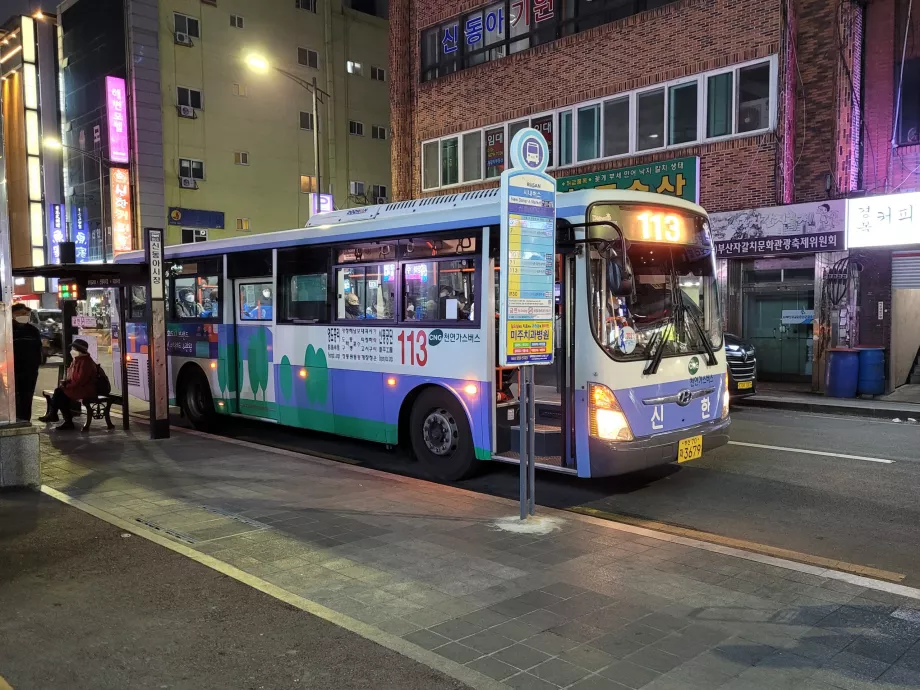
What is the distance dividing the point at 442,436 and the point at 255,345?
3930mm

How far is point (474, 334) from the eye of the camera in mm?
8008

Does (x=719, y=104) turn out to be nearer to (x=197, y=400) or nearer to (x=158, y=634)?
(x=197, y=400)

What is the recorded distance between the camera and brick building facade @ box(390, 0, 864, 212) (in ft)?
54.1

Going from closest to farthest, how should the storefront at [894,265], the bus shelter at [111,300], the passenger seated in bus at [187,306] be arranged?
the bus shelter at [111,300]
the passenger seated in bus at [187,306]
the storefront at [894,265]

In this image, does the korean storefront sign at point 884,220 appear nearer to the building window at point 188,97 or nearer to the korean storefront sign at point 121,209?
the korean storefront sign at point 121,209

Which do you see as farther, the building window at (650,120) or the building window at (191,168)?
the building window at (191,168)

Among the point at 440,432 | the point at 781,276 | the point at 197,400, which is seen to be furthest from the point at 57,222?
the point at 440,432

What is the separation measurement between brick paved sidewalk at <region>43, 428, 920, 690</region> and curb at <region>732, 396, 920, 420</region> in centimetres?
948

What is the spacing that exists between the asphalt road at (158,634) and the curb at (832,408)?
1247 cm

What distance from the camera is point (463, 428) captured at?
27.3ft

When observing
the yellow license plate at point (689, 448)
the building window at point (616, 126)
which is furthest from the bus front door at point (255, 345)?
the building window at point (616, 126)

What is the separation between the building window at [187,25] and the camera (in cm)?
3297

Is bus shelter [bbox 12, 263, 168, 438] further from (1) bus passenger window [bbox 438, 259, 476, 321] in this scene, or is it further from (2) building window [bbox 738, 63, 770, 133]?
(2) building window [bbox 738, 63, 770, 133]

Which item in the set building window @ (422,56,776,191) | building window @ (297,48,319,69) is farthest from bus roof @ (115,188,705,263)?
building window @ (297,48,319,69)
